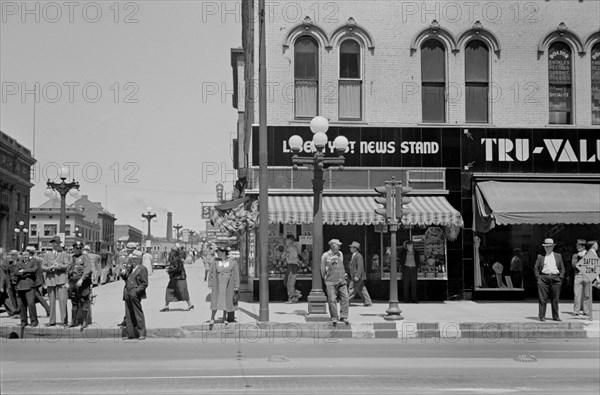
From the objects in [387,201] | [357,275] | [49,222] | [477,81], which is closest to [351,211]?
[357,275]

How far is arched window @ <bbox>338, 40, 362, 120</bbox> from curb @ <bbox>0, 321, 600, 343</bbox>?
797 cm

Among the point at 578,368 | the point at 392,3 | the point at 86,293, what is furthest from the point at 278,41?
the point at 578,368

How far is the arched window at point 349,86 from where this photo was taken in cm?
2161

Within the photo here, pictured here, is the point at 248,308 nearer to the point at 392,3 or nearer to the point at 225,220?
the point at 225,220

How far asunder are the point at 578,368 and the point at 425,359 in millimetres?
2344

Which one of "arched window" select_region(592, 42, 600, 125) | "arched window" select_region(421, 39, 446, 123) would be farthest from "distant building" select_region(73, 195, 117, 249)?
"arched window" select_region(592, 42, 600, 125)

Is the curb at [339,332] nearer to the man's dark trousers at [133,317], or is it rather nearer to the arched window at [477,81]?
the man's dark trousers at [133,317]

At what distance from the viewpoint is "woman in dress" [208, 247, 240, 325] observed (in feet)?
51.0

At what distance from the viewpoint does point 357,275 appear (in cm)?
1905

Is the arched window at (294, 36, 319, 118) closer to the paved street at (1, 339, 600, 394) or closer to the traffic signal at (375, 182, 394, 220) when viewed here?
the traffic signal at (375, 182, 394, 220)

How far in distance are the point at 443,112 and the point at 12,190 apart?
293ft

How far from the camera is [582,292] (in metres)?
17.7

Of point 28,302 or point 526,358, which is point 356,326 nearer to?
point 526,358

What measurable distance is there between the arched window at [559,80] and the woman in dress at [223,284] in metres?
11.8
